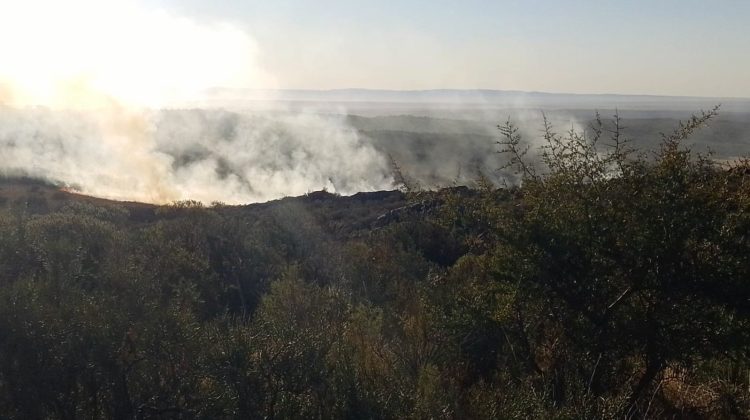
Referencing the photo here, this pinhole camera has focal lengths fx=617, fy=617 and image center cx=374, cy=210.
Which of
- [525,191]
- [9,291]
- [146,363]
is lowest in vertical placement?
[146,363]

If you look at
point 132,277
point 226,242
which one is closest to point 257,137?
point 226,242

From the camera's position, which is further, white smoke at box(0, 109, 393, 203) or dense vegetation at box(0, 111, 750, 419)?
white smoke at box(0, 109, 393, 203)

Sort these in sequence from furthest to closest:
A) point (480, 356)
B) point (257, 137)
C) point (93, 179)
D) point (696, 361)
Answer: point (257, 137)
point (93, 179)
point (480, 356)
point (696, 361)

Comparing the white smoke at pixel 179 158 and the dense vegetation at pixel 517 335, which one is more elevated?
the dense vegetation at pixel 517 335

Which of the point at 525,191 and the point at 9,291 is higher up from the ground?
the point at 525,191

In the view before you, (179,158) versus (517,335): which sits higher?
(517,335)

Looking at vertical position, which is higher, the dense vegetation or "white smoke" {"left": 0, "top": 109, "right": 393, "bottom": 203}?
the dense vegetation

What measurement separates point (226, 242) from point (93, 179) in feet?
124

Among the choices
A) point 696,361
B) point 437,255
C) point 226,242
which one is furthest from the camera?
point 437,255

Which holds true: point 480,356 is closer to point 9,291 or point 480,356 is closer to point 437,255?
point 9,291

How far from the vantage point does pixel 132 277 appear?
46.6 feet

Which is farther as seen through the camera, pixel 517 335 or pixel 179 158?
pixel 179 158

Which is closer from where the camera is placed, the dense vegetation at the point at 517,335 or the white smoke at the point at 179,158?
the dense vegetation at the point at 517,335

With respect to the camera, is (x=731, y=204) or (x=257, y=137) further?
(x=257, y=137)
